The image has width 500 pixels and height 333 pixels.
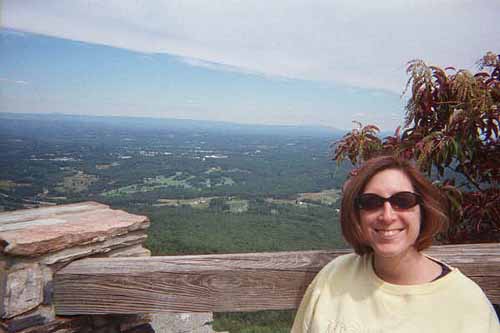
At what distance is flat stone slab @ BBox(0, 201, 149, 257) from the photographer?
109cm

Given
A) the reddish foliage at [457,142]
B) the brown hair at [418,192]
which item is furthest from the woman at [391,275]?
the reddish foliage at [457,142]

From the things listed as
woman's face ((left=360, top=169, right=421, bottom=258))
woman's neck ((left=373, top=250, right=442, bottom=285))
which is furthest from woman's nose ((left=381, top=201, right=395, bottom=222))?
woman's neck ((left=373, top=250, right=442, bottom=285))

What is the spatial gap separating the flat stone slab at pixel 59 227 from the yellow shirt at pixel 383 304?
62 cm

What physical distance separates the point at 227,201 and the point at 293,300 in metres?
3.40

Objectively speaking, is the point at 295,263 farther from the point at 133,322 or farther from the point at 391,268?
the point at 133,322

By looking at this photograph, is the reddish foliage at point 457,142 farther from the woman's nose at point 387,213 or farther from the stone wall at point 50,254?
the stone wall at point 50,254

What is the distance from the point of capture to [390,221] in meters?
1.01

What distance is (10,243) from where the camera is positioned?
1070 millimetres

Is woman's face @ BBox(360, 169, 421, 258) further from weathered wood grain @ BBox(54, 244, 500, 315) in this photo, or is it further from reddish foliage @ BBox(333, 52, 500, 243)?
reddish foliage @ BBox(333, 52, 500, 243)

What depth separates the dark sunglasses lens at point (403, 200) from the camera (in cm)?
103

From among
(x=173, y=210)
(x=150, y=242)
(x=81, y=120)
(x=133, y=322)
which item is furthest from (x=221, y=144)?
(x=133, y=322)

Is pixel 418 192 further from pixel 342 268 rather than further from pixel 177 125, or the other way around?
pixel 177 125

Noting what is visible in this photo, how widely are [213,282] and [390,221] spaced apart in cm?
49

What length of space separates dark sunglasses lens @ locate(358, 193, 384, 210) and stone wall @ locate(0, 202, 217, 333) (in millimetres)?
724
